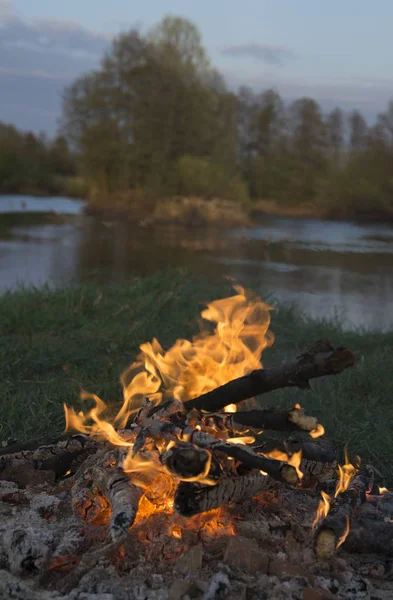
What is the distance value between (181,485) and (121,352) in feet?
11.8

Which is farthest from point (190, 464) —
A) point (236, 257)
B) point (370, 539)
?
point (236, 257)

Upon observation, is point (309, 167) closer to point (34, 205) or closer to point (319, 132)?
point (319, 132)

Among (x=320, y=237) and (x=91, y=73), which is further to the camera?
(x=91, y=73)

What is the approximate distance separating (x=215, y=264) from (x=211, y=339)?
14766mm

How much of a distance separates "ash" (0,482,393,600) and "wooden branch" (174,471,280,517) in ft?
0.34

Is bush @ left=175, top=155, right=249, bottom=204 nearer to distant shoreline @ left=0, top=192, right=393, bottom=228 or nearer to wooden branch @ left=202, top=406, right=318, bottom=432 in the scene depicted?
distant shoreline @ left=0, top=192, right=393, bottom=228

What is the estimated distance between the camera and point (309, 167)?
42.2m

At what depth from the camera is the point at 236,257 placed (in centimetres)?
1983

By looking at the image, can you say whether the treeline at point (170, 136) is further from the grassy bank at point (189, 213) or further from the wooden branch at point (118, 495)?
the wooden branch at point (118, 495)

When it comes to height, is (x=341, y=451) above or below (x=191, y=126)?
below

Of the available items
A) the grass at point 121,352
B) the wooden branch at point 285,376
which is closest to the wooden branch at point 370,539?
the wooden branch at point 285,376

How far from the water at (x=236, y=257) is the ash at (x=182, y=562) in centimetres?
660

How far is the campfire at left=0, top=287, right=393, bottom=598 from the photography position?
2410 millimetres

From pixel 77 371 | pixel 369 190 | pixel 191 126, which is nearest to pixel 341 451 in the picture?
pixel 77 371
